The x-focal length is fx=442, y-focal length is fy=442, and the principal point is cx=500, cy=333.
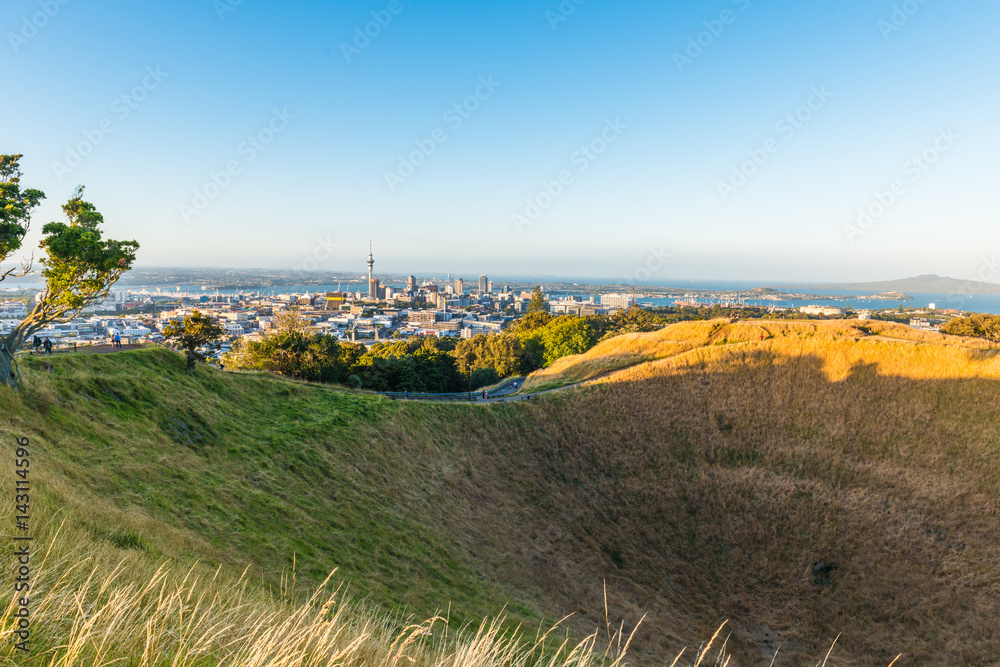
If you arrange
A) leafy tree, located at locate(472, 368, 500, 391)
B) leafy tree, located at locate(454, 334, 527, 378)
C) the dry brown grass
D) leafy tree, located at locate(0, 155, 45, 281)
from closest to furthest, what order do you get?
leafy tree, located at locate(0, 155, 45, 281), the dry brown grass, leafy tree, located at locate(472, 368, 500, 391), leafy tree, located at locate(454, 334, 527, 378)

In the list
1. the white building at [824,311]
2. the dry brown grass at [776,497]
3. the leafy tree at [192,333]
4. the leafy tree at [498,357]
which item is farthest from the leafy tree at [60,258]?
the white building at [824,311]

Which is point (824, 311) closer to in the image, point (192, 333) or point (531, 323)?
point (531, 323)

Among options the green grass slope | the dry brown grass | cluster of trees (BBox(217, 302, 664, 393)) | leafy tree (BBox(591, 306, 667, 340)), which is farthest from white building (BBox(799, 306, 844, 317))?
the green grass slope

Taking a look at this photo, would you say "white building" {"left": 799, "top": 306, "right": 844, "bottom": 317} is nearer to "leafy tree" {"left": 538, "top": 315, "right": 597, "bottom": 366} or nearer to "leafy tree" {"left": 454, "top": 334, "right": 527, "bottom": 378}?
"leafy tree" {"left": 538, "top": 315, "right": 597, "bottom": 366}

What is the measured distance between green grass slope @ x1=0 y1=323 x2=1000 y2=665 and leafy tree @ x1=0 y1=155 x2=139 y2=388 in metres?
1.70

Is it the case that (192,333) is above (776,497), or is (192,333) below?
above

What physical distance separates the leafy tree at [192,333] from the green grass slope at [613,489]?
92 cm

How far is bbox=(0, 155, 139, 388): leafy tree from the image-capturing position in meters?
11.0

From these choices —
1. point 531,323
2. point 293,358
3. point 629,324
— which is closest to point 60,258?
point 293,358

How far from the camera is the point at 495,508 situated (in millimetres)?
18672

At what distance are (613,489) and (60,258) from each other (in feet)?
72.3

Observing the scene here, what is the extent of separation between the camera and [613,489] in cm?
2170

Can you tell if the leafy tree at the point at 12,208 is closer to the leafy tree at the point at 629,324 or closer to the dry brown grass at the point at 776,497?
the dry brown grass at the point at 776,497

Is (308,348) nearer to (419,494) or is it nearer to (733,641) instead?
(419,494)
